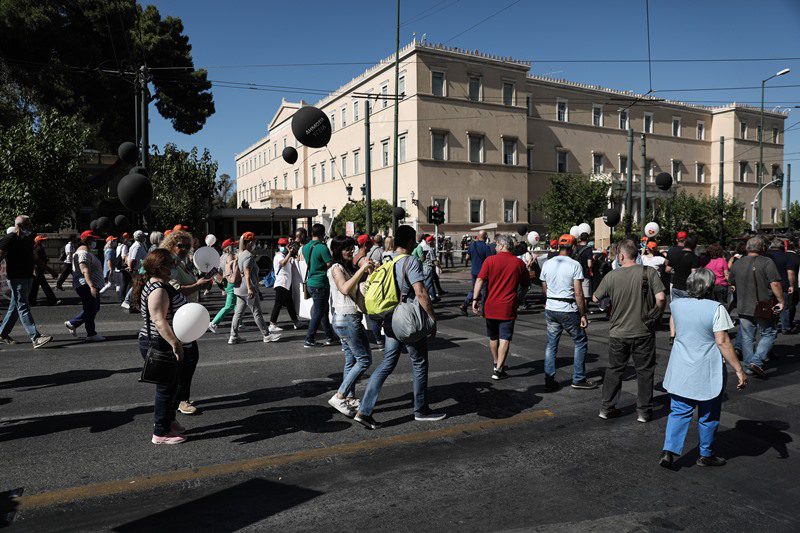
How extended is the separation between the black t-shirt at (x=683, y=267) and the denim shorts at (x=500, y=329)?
401 cm

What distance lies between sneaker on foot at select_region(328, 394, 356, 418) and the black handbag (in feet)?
4.95

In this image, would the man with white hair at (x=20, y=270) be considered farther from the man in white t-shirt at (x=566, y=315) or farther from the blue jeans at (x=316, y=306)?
the man in white t-shirt at (x=566, y=315)

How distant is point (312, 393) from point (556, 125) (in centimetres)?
4487

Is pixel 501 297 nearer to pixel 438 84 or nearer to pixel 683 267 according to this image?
pixel 683 267

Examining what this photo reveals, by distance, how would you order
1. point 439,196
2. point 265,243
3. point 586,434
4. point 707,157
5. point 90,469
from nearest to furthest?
point 90,469 < point 586,434 < point 265,243 < point 439,196 < point 707,157

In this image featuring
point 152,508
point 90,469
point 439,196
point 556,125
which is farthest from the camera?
point 556,125

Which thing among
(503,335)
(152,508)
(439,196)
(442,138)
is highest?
(442,138)

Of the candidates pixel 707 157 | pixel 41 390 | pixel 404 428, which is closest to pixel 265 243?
pixel 41 390

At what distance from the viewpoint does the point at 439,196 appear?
40.2 metres

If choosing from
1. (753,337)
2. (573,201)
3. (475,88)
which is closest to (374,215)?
(475,88)

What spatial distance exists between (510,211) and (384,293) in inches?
1567

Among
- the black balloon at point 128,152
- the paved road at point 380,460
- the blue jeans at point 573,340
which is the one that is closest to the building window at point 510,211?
the black balloon at point 128,152

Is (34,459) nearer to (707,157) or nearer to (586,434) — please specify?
(586,434)

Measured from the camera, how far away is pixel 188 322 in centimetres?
450
